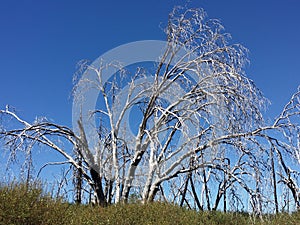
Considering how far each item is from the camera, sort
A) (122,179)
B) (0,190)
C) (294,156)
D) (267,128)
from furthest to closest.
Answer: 1. (122,179)
2. (267,128)
3. (294,156)
4. (0,190)

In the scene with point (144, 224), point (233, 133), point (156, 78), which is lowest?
point (144, 224)

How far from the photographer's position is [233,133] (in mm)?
8828

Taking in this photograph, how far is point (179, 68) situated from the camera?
1096 cm

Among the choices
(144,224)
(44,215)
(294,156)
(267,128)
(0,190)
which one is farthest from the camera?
(267,128)

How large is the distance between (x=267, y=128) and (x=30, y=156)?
20.3ft

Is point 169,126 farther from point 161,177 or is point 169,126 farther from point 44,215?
point 44,215

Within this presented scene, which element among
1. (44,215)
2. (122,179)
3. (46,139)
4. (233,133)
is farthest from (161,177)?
(44,215)

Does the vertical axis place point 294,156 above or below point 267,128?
below

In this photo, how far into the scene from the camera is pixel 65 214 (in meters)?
6.97

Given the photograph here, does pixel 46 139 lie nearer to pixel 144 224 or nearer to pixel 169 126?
pixel 169 126

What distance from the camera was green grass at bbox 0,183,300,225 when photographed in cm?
596

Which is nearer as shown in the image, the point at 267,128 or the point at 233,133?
the point at 233,133

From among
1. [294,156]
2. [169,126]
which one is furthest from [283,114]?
[169,126]

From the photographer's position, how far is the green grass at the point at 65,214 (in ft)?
19.5
